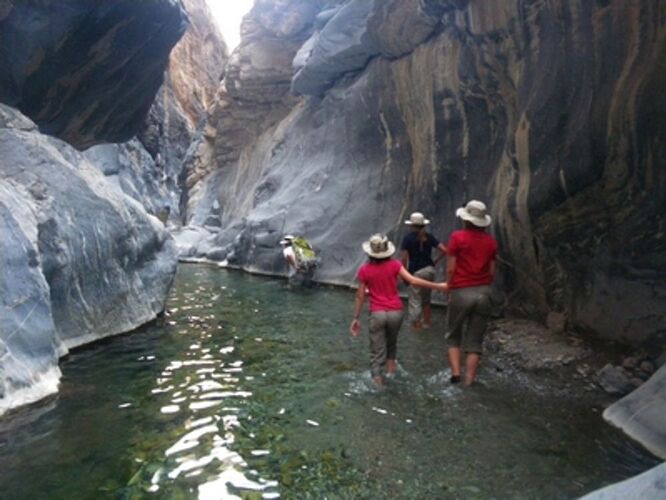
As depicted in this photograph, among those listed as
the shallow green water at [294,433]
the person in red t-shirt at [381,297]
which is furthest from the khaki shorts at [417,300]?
the person in red t-shirt at [381,297]

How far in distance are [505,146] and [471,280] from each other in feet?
17.8

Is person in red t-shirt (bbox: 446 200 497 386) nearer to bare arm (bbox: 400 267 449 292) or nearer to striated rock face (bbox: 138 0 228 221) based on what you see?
bare arm (bbox: 400 267 449 292)

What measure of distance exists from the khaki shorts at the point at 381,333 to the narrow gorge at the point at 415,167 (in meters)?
0.89

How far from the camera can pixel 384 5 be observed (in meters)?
15.4

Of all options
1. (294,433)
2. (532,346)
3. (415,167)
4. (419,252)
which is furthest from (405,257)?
(415,167)

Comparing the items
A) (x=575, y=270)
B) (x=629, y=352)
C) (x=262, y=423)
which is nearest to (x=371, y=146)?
(x=575, y=270)

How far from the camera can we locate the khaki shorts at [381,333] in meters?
6.72

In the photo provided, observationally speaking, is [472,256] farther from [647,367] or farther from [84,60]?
[84,60]

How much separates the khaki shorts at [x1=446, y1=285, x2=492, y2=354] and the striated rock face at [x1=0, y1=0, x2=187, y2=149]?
802 cm

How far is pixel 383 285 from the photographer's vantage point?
6777 mm

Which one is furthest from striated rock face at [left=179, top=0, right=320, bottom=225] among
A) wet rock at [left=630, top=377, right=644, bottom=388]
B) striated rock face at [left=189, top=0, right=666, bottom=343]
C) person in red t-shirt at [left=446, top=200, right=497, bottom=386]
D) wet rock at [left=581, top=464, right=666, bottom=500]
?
wet rock at [left=581, top=464, right=666, bottom=500]

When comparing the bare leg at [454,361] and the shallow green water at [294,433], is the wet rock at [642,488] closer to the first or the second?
the shallow green water at [294,433]

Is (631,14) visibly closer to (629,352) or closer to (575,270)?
(575,270)

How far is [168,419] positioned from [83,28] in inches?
309
